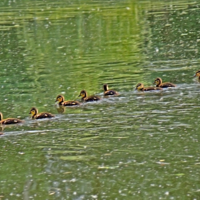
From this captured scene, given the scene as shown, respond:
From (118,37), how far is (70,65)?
15.3 ft

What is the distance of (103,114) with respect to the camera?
429 inches

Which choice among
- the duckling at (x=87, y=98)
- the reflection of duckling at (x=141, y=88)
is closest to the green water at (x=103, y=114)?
the reflection of duckling at (x=141, y=88)

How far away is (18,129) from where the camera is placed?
1038cm

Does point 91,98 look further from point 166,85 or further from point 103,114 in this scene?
point 166,85

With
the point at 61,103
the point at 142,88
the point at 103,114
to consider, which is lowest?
the point at 103,114

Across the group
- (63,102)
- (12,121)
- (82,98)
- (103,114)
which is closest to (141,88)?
(82,98)

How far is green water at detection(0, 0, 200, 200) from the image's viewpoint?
796 cm

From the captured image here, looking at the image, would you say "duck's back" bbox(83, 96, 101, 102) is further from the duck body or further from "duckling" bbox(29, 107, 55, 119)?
"duckling" bbox(29, 107, 55, 119)

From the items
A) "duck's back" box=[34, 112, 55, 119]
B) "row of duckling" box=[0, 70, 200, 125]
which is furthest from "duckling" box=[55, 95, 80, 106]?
"duck's back" box=[34, 112, 55, 119]

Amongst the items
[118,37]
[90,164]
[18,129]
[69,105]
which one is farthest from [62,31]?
[90,164]

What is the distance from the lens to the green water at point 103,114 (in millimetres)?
7957

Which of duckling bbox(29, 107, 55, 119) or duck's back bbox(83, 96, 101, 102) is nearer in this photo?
duckling bbox(29, 107, 55, 119)

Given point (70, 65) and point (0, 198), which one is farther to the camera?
point (70, 65)

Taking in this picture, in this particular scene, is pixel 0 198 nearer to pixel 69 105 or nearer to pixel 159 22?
pixel 69 105
